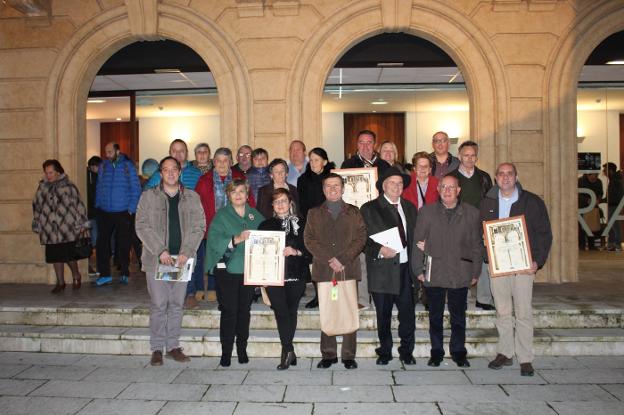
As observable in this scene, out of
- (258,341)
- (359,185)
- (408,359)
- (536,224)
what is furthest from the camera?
(359,185)

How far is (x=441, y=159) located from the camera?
283 inches

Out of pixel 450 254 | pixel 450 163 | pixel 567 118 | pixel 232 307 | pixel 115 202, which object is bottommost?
pixel 232 307

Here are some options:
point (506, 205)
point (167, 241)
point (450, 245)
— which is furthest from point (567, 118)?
point (167, 241)

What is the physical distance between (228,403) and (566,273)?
5916 millimetres

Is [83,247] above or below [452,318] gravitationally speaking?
above

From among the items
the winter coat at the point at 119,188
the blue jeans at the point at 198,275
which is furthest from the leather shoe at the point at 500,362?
the winter coat at the point at 119,188

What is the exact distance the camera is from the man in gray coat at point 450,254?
19.5 ft

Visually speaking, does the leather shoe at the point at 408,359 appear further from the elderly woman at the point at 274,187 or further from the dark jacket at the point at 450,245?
the elderly woman at the point at 274,187

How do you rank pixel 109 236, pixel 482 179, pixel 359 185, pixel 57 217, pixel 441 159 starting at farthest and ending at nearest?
1. pixel 109 236
2. pixel 57 217
3. pixel 441 159
4. pixel 482 179
5. pixel 359 185

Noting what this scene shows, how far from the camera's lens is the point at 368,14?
8977 mm

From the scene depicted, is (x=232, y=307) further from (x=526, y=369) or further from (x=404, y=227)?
(x=526, y=369)

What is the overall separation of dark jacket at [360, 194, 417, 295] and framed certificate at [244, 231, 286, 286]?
0.87 metres

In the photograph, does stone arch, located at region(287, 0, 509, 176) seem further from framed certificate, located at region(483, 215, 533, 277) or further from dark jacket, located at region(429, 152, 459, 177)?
framed certificate, located at region(483, 215, 533, 277)

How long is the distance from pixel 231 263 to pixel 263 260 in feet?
1.20
